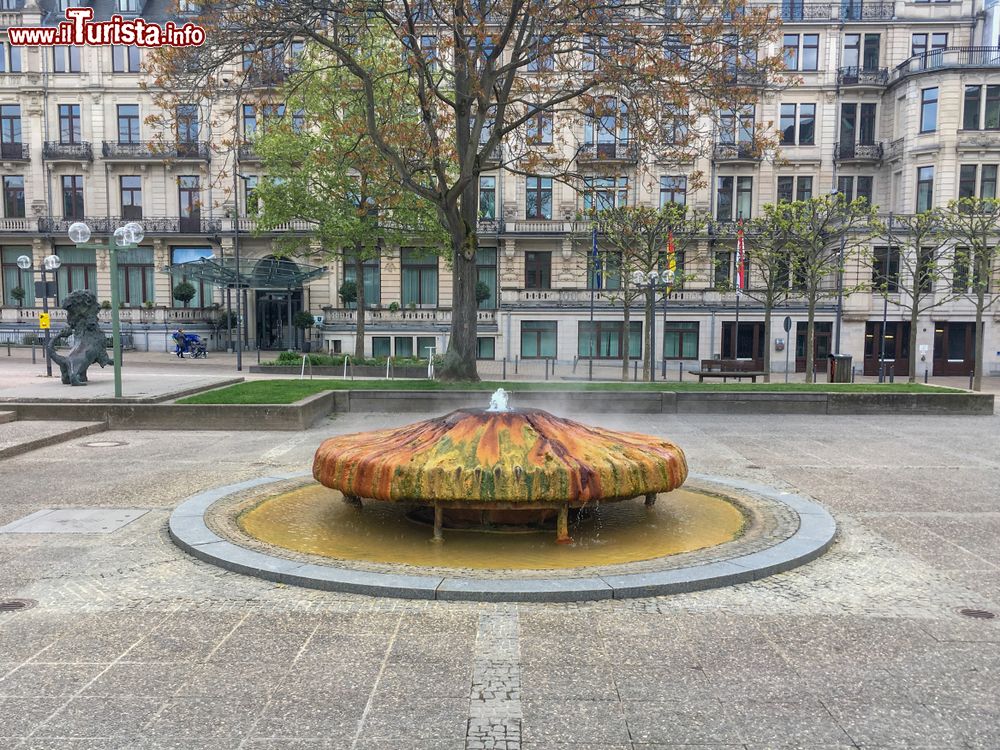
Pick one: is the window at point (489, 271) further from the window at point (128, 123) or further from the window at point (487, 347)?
the window at point (128, 123)

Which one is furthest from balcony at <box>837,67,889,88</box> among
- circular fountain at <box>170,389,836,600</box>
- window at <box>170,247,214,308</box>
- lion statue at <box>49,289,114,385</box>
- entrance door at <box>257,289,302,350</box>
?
circular fountain at <box>170,389,836,600</box>

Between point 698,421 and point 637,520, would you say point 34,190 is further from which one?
point 637,520

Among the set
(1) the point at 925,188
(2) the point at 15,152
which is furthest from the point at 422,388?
(2) the point at 15,152

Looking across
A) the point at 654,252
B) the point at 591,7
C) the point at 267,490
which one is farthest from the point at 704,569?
the point at 654,252

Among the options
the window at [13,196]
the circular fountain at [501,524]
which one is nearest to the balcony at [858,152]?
the circular fountain at [501,524]

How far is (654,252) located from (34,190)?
39.4 meters

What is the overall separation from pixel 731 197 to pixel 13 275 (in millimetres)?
43998

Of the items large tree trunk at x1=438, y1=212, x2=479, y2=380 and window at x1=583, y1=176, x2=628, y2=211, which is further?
large tree trunk at x1=438, y1=212, x2=479, y2=380

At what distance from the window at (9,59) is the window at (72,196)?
279 inches

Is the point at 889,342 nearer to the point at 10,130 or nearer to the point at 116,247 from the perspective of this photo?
the point at 116,247

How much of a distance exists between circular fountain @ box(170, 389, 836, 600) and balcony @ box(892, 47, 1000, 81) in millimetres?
41415

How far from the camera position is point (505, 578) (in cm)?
569

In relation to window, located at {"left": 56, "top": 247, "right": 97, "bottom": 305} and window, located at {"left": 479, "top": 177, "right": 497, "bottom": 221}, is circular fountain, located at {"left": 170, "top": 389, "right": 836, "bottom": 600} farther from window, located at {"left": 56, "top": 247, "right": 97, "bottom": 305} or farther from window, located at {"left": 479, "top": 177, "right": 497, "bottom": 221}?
window, located at {"left": 56, "top": 247, "right": 97, "bottom": 305}

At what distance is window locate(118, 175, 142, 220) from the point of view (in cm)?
4759
